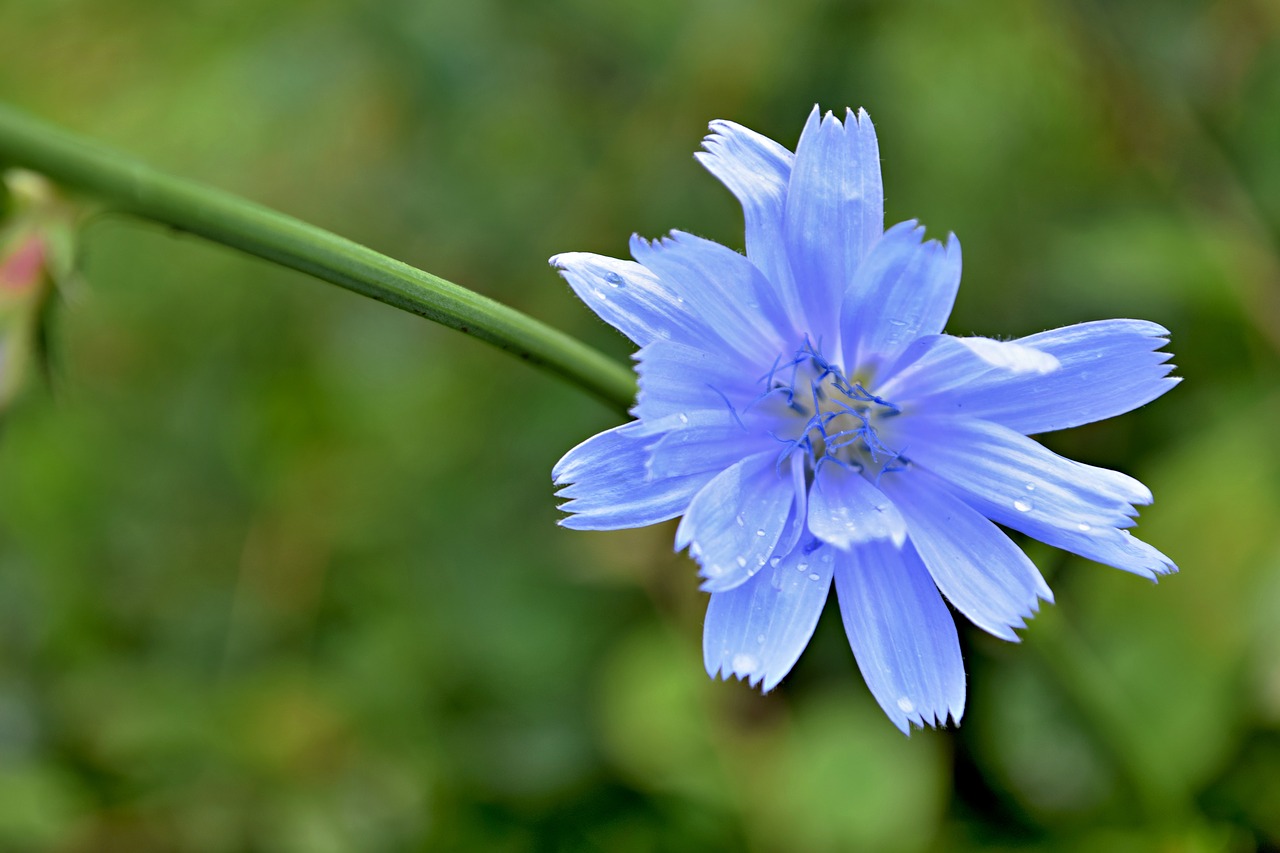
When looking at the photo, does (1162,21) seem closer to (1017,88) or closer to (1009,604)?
(1017,88)

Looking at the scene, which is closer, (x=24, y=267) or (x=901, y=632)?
(x=901, y=632)

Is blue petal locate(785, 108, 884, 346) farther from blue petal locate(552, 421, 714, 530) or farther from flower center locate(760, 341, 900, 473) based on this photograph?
blue petal locate(552, 421, 714, 530)

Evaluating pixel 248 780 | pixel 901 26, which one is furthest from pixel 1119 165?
pixel 248 780

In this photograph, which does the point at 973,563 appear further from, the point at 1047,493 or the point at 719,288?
the point at 719,288

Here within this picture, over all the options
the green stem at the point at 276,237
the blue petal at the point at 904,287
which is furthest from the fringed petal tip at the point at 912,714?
the green stem at the point at 276,237

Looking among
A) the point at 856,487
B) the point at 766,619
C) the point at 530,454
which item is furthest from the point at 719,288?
the point at 530,454

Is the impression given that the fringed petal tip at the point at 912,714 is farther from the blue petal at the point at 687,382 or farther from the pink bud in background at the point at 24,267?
the pink bud in background at the point at 24,267
